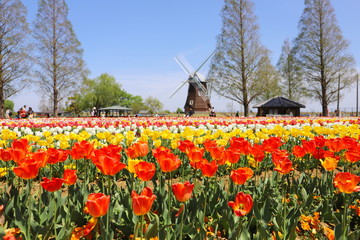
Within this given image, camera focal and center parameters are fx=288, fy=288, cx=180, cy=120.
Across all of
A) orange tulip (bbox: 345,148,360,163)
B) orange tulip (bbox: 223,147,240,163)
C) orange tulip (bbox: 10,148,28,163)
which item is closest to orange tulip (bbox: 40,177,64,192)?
orange tulip (bbox: 10,148,28,163)

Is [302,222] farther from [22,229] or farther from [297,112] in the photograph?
[297,112]

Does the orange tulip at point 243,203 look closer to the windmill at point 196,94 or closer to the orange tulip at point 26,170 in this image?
the orange tulip at point 26,170

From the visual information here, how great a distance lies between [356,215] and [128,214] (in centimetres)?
201

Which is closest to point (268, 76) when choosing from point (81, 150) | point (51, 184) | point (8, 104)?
point (81, 150)

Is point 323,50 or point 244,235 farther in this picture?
point 323,50

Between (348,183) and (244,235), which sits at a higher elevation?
(348,183)

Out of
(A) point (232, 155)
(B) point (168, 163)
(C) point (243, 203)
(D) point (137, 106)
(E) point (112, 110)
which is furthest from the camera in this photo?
(D) point (137, 106)

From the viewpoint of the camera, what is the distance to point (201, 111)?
43.9 meters

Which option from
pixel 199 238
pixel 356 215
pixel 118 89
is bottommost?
pixel 356 215

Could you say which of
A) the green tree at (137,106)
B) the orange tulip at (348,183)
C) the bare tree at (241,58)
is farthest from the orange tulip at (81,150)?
A: the green tree at (137,106)

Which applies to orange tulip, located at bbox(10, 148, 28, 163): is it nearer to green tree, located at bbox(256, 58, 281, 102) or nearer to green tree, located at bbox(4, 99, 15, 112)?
green tree, located at bbox(256, 58, 281, 102)

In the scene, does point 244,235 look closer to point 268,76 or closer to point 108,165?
point 108,165

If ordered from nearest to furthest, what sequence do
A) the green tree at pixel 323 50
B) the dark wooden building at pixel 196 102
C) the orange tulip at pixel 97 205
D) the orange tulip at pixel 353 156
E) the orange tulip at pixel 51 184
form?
the orange tulip at pixel 97 205 < the orange tulip at pixel 51 184 < the orange tulip at pixel 353 156 < the green tree at pixel 323 50 < the dark wooden building at pixel 196 102

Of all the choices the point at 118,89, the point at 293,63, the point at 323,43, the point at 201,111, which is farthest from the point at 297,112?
the point at 118,89
